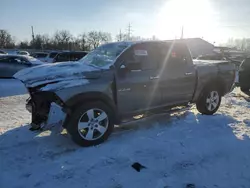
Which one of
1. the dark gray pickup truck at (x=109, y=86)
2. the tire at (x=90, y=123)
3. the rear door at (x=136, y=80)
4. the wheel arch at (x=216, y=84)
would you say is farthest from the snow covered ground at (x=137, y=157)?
the wheel arch at (x=216, y=84)

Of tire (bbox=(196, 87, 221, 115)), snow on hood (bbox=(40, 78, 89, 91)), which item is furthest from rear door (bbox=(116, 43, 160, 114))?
tire (bbox=(196, 87, 221, 115))

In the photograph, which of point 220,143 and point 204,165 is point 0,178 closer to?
point 204,165

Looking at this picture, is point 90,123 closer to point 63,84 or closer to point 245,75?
point 63,84

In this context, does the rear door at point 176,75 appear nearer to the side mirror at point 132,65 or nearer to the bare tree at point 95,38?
the side mirror at point 132,65

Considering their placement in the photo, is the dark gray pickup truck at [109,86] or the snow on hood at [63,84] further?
the dark gray pickup truck at [109,86]

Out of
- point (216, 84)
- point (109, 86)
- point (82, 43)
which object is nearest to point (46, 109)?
point (109, 86)

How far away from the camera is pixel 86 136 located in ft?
13.8

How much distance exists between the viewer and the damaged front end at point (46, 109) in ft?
12.9

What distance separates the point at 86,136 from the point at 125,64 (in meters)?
1.53

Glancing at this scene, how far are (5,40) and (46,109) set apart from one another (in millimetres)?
87072

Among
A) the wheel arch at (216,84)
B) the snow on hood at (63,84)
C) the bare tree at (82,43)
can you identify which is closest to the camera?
the snow on hood at (63,84)

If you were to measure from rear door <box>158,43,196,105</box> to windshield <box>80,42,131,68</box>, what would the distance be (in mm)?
970

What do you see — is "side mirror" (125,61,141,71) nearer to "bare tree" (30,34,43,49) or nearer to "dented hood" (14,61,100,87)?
"dented hood" (14,61,100,87)

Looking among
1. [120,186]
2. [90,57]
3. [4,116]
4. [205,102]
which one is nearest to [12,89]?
[4,116]
